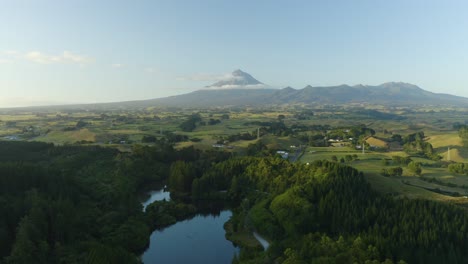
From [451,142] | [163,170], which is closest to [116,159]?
[163,170]

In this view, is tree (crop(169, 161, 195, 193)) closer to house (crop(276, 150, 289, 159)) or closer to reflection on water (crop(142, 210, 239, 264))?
reflection on water (crop(142, 210, 239, 264))

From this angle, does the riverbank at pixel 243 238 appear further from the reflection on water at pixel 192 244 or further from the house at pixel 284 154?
the house at pixel 284 154

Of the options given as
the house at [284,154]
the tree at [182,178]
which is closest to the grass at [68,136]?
the tree at [182,178]

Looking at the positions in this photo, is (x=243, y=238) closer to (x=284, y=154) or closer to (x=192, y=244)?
(x=192, y=244)

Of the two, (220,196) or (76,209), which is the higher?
(76,209)

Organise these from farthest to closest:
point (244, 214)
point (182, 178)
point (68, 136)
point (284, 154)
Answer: point (68, 136) < point (284, 154) < point (182, 178) < point (244, 214)

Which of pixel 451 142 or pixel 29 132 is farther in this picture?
pixel 29 132

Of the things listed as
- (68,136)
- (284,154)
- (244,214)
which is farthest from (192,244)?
(68,136)

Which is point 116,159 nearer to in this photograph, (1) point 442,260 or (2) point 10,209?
(2) point 10,209
